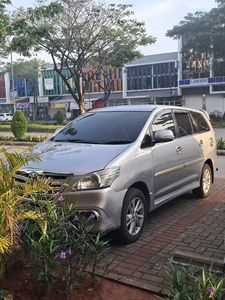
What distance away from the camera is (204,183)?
6.70 meters

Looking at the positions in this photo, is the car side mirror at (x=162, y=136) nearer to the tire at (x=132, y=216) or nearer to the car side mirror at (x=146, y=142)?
the car side mirror at (x=146, y=142)

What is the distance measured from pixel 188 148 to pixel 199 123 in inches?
42.3

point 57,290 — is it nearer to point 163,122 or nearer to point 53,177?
point 53,177

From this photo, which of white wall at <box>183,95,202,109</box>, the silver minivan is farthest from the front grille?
white wall at <box>183,95,202,109</box>

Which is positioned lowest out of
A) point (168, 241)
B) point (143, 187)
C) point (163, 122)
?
point (168, 241)

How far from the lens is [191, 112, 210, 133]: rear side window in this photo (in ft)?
21.8

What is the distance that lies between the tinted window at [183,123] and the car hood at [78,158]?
1718mm

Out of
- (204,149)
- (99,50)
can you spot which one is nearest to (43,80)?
(99,50)

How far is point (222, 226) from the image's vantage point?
Result: 16.9 ft

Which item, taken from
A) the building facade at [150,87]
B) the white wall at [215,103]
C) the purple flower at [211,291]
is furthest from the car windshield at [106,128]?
the white wall at [215,103]

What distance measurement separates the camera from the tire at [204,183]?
6.60m

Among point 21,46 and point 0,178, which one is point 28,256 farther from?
point 21,46

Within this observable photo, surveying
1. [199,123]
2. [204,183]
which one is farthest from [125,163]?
[199,123]

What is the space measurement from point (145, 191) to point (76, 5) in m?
21.6
